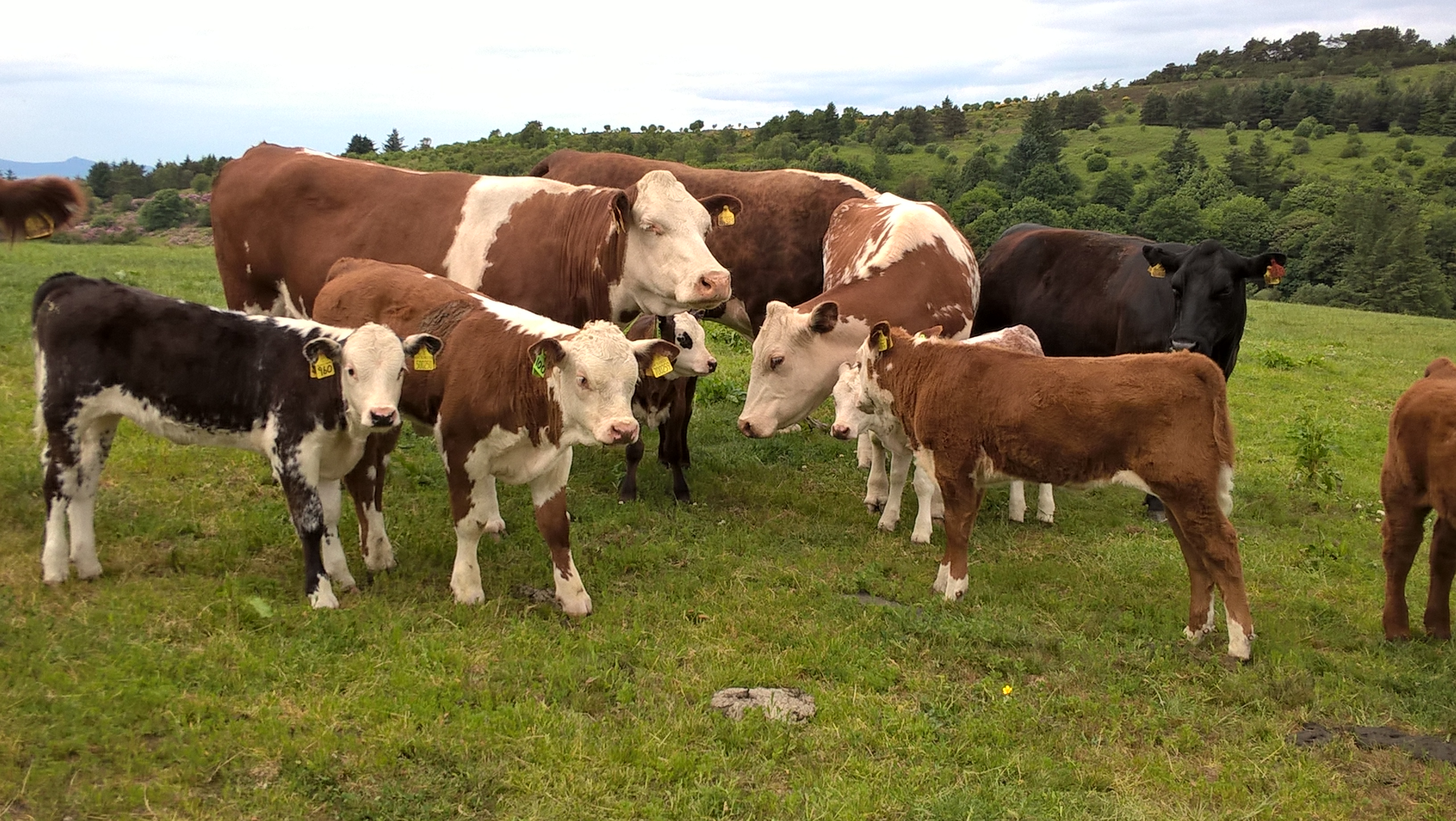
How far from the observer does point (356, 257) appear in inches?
369

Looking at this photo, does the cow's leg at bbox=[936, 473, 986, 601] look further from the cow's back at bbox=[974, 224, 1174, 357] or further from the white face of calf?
the cow's back at bbox=[974, 224, 1174, 357]

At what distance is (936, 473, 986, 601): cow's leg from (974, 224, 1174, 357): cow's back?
3389mm

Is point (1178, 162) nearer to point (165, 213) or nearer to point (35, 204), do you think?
point (165, 213)

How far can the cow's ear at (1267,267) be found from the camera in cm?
902

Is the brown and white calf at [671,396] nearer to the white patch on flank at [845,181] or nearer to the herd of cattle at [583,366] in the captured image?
the herd of cattle at [583,366]

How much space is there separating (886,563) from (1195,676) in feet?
7.70

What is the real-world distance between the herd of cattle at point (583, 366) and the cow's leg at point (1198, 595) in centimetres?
2

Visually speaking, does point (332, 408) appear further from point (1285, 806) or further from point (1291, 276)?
point (1291, 276)

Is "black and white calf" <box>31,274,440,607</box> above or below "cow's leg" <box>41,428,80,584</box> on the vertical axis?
above

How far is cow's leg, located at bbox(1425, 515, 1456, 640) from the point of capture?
6668 mm

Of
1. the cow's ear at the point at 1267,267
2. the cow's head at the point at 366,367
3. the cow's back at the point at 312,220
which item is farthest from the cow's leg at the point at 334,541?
the cow's ear at the point at 1267,267

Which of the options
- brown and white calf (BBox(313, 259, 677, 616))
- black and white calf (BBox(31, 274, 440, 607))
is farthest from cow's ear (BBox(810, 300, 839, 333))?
black and white calf (BBox(31, 274, 440, 607))

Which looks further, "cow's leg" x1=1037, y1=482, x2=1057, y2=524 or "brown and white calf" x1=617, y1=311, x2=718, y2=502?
"cow's leg" x1=1037, y1=482, x2=1057, y2=524

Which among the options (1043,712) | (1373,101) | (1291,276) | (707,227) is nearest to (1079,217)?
(1291,276)
